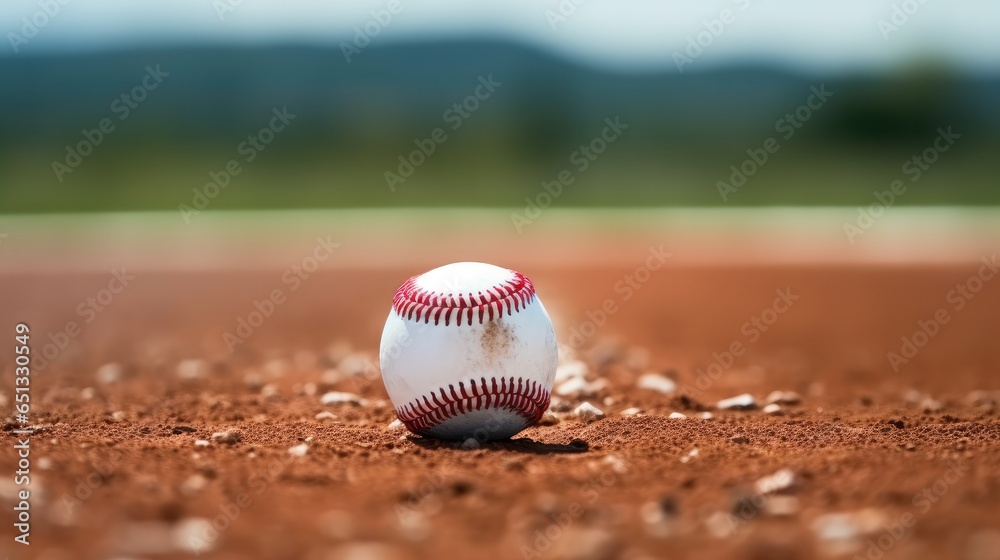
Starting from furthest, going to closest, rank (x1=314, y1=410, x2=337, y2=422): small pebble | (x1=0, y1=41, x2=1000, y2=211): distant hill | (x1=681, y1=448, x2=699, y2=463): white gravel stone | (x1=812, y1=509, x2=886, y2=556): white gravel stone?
1. (x1=0, y1=41, x2=1000, y2=211): distant hill
2. (x1=314, y1=410, x2=337, y2=422): small pebble
3. (x1=681, y1=448, x2=699, y2=463): white gravel stone
4. (x1=812, y1=509, x2=886, y2=556): white gravel stone

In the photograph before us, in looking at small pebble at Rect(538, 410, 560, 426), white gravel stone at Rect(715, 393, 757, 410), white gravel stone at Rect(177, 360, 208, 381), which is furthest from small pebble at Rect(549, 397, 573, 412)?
white gravel stone at Rect(177, 360, 208, 381)

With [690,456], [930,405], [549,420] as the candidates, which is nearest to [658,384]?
[549,420]

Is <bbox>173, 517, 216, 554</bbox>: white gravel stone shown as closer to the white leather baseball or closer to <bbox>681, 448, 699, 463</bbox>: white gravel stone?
the white leather baseball

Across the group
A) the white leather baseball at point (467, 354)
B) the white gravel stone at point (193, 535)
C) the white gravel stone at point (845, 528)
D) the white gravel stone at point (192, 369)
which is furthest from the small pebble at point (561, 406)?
the white gravel stone at point (192, 369)

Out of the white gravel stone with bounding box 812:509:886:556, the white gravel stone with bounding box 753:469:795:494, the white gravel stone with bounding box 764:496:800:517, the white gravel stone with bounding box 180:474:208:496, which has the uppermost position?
the white gravel stone with bounding box 180:474:208:496

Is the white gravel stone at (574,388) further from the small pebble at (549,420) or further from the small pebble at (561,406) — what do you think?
the small pebble at (549,420)

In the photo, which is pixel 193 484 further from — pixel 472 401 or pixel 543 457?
pixel 543 457
